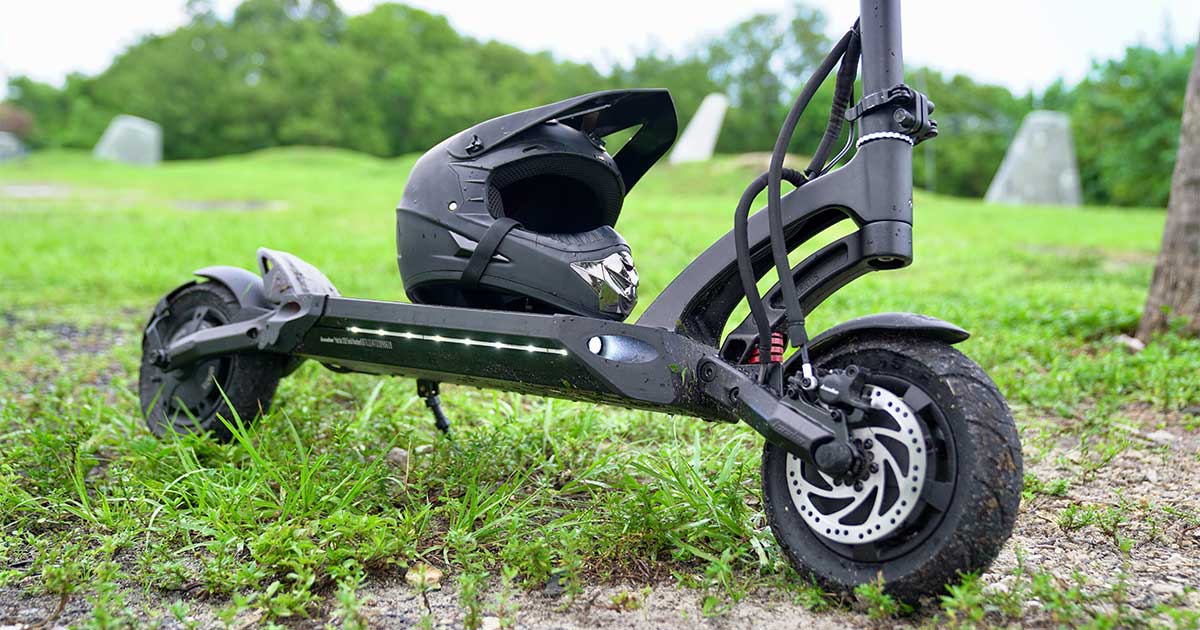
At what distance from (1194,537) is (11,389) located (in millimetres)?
4019

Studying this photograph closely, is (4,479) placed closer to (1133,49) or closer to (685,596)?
(685,596)

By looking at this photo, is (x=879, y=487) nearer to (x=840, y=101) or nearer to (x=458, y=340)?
(x=840, y=101)

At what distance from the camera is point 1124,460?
2.92m

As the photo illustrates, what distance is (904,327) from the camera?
1.88 metres

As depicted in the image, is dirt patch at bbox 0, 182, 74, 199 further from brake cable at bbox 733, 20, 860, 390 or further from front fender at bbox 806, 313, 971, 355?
front fender at bbox 806, 313, 971, 355

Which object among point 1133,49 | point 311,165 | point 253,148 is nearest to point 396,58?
point 253,148

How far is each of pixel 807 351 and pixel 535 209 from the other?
0.94 meters

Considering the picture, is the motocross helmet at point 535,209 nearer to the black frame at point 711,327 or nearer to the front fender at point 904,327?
the black frame at point 711,327

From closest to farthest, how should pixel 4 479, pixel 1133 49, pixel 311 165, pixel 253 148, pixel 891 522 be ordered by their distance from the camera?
pixel 891 522, pixel 4 479, pixel 1133 49, pixel 311 165, pixel 253 148

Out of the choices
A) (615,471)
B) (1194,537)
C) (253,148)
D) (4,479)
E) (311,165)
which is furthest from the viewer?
(253,148)

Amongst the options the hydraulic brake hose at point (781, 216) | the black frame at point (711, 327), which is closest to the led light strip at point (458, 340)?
the black frame at point (711, 327)

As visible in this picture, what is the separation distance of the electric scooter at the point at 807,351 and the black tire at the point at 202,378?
50cm

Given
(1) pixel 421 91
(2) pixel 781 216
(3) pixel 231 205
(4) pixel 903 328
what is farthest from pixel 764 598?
(1) pixel 421 91

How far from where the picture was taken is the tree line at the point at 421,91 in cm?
3416
